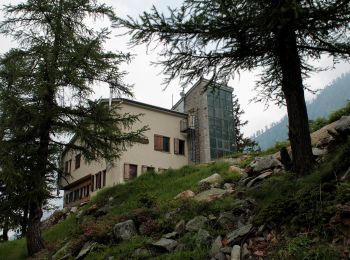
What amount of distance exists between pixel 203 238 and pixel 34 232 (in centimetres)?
969

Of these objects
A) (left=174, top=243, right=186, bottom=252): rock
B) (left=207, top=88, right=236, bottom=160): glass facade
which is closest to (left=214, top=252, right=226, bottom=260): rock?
(left=174, top=243, right=186, bottom=252): rock

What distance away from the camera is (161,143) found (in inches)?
1556

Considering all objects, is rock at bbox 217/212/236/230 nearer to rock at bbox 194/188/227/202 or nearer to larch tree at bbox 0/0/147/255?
rock at bbox 194/188/227/202

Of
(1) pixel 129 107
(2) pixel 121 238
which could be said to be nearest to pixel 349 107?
(2) pixel 121 238

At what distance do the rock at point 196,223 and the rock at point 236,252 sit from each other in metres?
2.18

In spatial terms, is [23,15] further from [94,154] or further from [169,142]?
[169,142]

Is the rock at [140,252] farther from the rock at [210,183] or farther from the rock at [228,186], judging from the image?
the rock at [210,183]

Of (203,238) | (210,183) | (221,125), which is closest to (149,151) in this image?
(221,125)

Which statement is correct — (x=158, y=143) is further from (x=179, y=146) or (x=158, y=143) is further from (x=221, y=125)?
(x=221, y=125)

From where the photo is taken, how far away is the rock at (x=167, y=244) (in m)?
9.33

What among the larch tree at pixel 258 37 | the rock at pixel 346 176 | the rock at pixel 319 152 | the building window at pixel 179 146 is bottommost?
the rock at pixel 346 176

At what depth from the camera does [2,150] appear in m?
14.9

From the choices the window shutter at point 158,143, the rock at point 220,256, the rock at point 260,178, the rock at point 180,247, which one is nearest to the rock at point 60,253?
the rock at point 180,247

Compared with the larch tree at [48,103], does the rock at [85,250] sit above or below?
below
